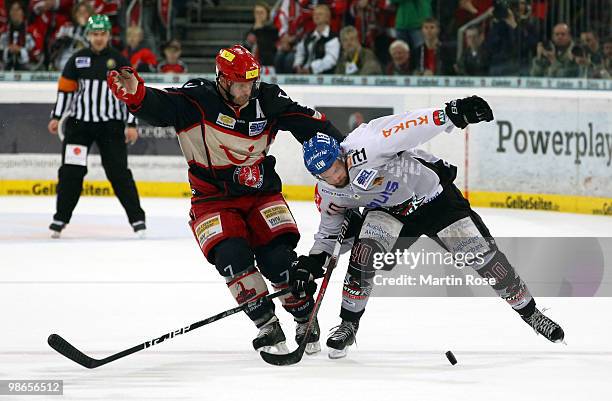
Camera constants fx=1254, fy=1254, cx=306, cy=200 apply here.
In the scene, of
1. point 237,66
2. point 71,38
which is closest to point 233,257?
point 237,66

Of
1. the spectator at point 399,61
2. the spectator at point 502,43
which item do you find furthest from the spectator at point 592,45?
the spectator at point 399,61

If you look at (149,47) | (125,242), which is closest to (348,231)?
(125,242)

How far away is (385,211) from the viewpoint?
4863 mm

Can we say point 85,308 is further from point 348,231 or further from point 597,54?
point 597,54

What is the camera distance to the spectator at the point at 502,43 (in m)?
10.1

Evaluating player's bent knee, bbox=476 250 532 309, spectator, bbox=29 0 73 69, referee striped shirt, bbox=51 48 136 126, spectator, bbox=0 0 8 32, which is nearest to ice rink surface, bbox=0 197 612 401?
player's bent knee, bbox=476 250 532 309

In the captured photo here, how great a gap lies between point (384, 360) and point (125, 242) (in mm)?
3762

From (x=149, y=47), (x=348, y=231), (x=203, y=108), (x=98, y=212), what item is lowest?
(x=98, y=212)

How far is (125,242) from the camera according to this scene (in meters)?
8.22

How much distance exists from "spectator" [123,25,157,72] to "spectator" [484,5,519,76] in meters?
2.92

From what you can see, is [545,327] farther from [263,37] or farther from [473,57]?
[263,37]

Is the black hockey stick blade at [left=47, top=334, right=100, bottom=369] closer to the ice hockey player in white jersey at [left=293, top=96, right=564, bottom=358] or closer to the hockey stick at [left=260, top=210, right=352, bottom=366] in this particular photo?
the hockey stick at [left=260, top=210, right=352, bottom=366]

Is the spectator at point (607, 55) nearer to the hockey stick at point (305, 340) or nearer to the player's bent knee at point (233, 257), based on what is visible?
the hockey stick at point (305, 340)

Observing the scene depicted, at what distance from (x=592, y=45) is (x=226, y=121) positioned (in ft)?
18.3
